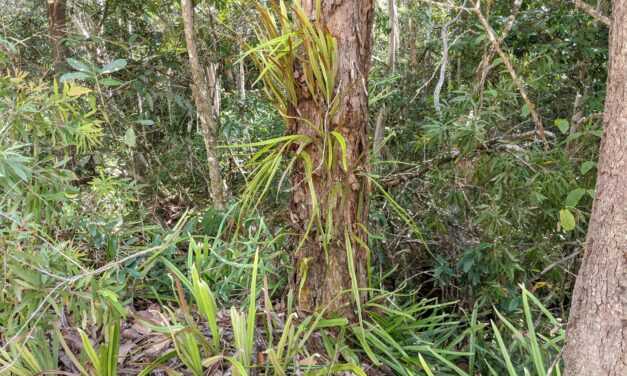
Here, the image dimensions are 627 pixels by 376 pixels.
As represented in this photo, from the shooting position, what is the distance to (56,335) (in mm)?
1873

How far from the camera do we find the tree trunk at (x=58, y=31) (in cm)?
344

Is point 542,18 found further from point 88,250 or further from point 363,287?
point 88,250

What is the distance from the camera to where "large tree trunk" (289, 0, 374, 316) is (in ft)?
6.46

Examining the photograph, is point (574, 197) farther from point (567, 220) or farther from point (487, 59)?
point (487, 59)

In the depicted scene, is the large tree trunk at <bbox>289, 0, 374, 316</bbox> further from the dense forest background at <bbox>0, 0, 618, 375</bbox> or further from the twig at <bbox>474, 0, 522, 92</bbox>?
the twig at <bbox>474, 0, 522, 92</bbox>

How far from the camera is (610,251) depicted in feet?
5.35

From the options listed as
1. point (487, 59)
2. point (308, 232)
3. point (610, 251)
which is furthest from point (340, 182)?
point (487, 59)

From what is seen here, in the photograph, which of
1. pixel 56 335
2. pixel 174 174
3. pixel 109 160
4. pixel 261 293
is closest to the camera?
pixel 56 335

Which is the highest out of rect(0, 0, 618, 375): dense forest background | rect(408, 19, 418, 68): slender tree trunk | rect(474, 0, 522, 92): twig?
rect(408, 19, 418, 68): slender tree trunk

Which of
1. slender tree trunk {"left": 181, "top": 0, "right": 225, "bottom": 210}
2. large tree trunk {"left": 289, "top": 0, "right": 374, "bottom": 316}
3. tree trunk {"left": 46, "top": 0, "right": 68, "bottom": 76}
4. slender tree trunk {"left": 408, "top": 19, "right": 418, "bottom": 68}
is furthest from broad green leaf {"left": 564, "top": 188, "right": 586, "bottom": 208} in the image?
slender tree trunk {"left": 408, "top": 19, "right": 418, "bottom": 68}

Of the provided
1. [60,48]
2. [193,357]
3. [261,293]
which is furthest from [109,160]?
[193,357]

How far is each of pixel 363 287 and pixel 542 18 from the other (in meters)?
2.58

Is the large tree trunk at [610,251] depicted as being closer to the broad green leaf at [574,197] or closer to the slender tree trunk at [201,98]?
the broad green leaf at [574,197]

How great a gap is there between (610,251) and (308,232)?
992 mm
